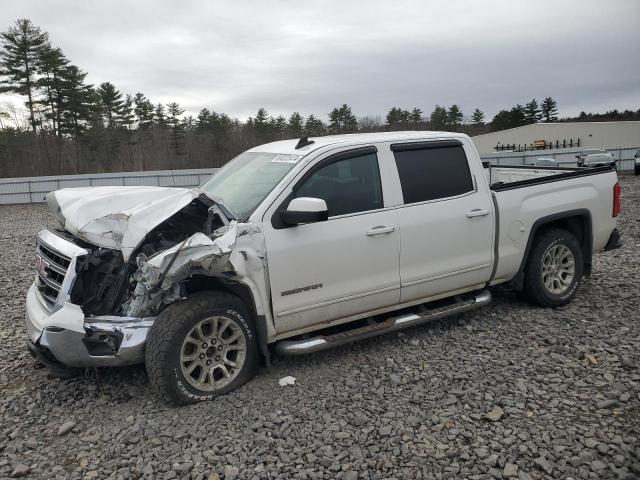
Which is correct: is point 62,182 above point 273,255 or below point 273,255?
above

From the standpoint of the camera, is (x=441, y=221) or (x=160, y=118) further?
(x=160, y=118)

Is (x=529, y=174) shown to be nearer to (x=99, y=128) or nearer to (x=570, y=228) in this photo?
(x=570, y=228)

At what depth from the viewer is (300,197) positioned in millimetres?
3912

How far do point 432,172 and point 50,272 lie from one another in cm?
331

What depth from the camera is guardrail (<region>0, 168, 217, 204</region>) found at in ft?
67.9

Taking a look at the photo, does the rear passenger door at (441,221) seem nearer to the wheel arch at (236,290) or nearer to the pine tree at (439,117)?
the wheel arch at (236,290)

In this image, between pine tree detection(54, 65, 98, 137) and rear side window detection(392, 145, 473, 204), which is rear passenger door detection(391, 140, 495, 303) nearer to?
rear side window detection(392, 145, 473, 204)

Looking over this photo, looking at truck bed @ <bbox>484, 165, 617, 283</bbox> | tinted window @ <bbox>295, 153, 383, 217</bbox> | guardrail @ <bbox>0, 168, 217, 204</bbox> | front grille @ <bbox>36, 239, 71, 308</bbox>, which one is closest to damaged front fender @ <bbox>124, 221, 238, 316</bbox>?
front grille @ <bbox>36, 239, 71, 308</bbox>

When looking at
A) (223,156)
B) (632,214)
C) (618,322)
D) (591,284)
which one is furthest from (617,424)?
(223,156)

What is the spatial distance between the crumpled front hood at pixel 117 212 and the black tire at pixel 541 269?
3.40m

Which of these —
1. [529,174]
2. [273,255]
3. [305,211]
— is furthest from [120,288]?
[529,174]

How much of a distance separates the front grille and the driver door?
1.55m

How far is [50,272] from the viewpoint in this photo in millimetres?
Answer: 3957

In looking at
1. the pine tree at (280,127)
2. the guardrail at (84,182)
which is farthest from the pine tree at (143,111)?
the guardrail at (84,182)
